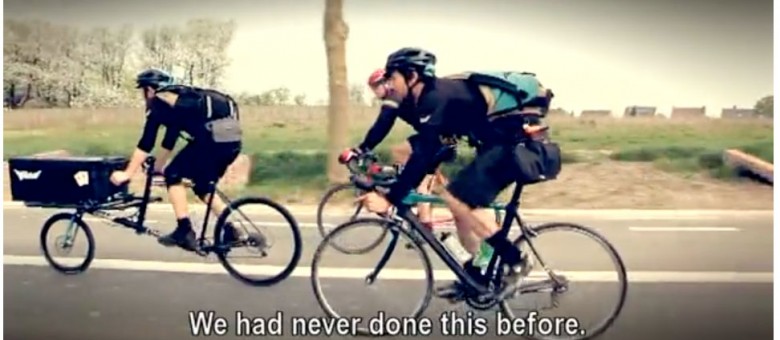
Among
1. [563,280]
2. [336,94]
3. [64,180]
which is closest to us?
[563,280]

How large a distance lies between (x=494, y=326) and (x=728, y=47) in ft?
4.34

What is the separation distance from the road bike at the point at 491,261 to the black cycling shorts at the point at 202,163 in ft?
1.57

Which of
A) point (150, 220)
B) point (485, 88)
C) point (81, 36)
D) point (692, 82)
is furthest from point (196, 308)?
point (692, 82)

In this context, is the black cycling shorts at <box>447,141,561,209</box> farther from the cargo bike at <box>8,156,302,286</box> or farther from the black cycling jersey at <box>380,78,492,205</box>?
the cargo bike at <box>8,156,302,286</box>

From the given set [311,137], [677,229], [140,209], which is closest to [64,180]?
[140,209]

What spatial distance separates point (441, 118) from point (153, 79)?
1103 millimetres

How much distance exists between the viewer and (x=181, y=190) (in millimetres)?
4266

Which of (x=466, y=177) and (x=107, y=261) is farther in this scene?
(x=107, y=261)

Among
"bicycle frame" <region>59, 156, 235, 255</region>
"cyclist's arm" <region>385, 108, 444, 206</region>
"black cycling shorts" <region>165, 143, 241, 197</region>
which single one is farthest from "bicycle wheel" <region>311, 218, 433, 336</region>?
"black cycling shorts" <region>165, 143, 241, 197</region>

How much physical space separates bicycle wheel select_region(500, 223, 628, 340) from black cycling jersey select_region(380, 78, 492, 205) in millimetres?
409

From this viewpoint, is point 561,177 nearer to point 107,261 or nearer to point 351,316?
point 351,316

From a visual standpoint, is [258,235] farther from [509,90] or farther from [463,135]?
[509,90]

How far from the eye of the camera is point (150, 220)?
434 centimetres

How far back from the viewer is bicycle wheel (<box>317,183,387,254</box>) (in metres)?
4.10
